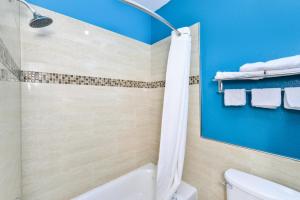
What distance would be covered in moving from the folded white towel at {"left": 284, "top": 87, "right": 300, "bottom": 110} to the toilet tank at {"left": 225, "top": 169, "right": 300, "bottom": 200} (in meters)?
0.51

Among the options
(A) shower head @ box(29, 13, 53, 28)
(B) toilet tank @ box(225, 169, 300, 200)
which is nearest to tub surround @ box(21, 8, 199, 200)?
(A) shower head @ box(29, 13, 53, 28)

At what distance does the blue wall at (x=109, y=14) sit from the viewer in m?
1.29

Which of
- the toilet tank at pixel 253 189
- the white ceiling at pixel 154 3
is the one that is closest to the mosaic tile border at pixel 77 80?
the toilet tank at pixel 253 189

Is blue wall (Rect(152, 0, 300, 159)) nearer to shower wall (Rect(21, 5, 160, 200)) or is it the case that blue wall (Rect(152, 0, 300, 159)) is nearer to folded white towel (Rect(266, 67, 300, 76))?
folded white towel (Rect(266, 67, 300, 76))

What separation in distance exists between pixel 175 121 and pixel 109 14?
1.35 m

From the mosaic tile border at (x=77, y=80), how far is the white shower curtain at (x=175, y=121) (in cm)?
26

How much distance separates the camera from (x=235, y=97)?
117cm

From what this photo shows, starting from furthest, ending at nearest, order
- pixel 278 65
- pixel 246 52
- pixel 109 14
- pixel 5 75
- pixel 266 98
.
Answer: pixel 109 14 → pixel 246 52 → pixel 266 98 → pixel 278 65 → pixel 5 75

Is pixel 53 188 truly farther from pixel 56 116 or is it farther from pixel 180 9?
pixel 180 9

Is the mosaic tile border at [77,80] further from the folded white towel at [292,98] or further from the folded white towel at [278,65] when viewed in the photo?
the folded white towel at [292,98]

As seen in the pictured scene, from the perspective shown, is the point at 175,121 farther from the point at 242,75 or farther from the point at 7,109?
the point at 7,109

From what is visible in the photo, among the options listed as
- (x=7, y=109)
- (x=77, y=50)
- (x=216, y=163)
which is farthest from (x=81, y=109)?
(x=216, y=163)

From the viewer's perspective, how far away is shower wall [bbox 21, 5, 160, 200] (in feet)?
3.78

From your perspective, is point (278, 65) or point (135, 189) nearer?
point (278, 65)
